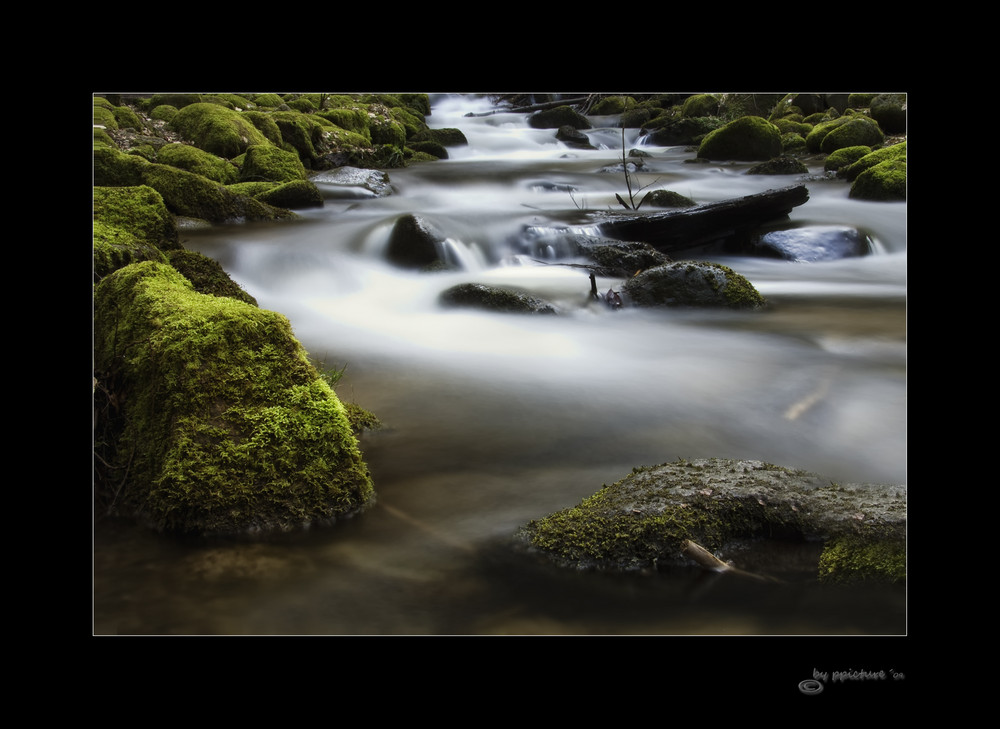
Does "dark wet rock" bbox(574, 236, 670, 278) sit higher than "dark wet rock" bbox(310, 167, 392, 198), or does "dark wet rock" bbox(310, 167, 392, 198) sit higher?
"dark wet rock" bbox(310, 167, 392, 198)

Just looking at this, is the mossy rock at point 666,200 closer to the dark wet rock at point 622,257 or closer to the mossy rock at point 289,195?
the dark wet rock at point 622,257

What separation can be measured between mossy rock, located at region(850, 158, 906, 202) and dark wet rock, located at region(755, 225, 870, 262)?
193cm

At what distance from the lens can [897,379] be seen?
4562 millimetres

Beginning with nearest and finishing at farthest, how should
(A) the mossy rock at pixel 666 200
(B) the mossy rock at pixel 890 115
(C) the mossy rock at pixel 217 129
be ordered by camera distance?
(A) the mossy rock at pixel 666 200 → (C) the mossy rock at pixel 217 129 → (B) the mossy rock at pixel 890 115

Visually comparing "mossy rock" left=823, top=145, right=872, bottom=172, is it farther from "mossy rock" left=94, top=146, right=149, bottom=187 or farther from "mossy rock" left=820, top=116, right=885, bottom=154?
"mossy rock" left=94, top=146, right=149, bottom=187

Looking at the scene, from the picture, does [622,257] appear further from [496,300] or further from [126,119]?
[126,119]

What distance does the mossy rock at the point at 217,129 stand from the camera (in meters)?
11.4

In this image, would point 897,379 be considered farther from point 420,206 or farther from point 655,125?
point 655,125

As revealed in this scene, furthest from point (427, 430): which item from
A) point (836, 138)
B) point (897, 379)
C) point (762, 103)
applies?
point (762, 103)

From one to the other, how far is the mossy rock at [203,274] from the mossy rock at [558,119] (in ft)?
48.6

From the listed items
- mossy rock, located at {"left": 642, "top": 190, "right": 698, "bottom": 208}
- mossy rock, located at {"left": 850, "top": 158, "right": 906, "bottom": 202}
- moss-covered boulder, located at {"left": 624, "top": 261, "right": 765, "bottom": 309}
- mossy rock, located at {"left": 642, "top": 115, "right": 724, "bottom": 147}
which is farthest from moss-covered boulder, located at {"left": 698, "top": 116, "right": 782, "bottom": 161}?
moss-covered boulder, located at {"left": 624, "top": 261, "right": 765, "bottom": 309}

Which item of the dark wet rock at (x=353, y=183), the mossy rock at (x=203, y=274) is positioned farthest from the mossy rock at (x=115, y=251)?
the dark wet rock at (x=353, y=183)

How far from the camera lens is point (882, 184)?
10.6 m

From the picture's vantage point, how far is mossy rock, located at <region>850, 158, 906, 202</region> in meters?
10.4
